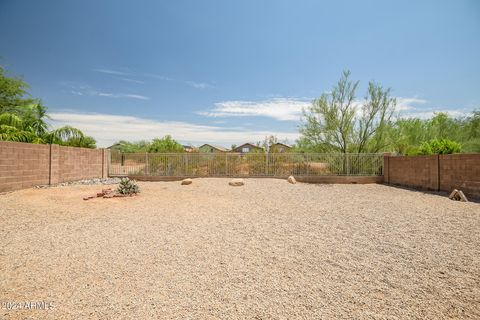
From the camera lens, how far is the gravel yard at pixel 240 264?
2.60m

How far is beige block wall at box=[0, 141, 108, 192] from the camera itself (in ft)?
32.9

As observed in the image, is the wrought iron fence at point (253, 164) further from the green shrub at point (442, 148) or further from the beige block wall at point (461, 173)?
the beige block wall at point (461, 173)

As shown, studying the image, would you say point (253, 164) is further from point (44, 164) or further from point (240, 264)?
point (240, 264)

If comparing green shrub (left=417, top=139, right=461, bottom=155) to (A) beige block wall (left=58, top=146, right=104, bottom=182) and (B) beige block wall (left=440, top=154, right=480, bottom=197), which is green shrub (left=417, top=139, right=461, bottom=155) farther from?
(A) beige block wall (left=58, top=146, right=104, bottom=182)

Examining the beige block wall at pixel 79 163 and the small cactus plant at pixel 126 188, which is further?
the beige block wall at pixel 79 163

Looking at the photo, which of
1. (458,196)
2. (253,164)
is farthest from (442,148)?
(253,164)

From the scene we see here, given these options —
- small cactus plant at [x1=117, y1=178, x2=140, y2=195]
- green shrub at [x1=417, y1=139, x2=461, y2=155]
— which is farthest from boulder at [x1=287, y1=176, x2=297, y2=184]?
small cactus plant at [x1=117, y1=178, x2=140, y2=195]

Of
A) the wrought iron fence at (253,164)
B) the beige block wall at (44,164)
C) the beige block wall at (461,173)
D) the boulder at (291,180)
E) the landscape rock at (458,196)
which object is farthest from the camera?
the wrought iron fence at (253,164)

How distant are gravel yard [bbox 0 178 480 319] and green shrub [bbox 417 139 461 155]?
19.3 ft

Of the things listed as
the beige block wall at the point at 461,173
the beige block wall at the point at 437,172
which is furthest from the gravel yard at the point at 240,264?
the beige block wall at the point at 437,172

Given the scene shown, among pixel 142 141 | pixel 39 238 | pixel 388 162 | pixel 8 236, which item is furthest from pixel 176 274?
pixel 142 141

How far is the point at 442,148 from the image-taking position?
11875 millimetres

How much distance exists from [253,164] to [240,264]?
12.4 metres

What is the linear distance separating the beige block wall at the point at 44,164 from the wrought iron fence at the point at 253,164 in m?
2.32
